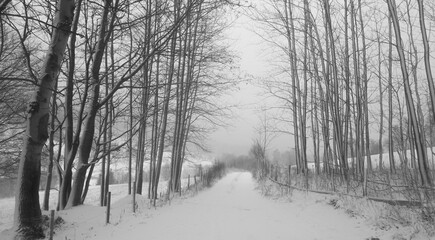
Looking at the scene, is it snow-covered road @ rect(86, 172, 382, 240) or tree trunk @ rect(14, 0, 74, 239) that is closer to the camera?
tree trunk @ rect(14, 0, 74, 239)

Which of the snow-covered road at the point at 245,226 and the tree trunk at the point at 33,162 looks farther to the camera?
the snow-covered road at the point at 245,226

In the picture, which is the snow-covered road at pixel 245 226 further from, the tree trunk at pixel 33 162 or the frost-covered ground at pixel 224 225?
the tree trunk at pixel 33 162

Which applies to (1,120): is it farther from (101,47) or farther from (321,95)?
(321,95)

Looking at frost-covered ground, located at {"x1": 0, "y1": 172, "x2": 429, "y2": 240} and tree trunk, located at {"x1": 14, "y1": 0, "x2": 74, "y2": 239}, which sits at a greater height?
tree trunk, located at {"x1": 14, "y1": 0, "x2": 74, "y2": 239}

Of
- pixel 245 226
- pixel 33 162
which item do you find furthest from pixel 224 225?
pixel 33 162

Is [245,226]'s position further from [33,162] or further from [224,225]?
[33,162]

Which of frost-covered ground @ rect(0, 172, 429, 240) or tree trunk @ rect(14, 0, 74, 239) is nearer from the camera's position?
tree trunk @ rect(14, 0, 74, 239)

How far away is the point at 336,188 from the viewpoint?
8688 mm

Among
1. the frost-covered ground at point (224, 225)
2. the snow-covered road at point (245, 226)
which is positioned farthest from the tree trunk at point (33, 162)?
the snow-covered road at point (245, 226)

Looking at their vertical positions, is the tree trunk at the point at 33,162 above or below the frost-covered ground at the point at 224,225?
above

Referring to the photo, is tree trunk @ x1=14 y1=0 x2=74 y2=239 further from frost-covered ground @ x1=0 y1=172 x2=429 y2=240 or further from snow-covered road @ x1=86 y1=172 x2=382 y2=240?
snow-covered road @ x1=86 y1=172 x2=382 y2=240

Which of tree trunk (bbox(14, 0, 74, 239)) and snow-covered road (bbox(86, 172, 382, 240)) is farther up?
tree trunk (bbox(14, 0, 74, 239))

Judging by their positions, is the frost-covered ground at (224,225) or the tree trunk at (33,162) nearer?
the tree trunk at (33,162)

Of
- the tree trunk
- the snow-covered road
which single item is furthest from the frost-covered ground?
the tree trunk
